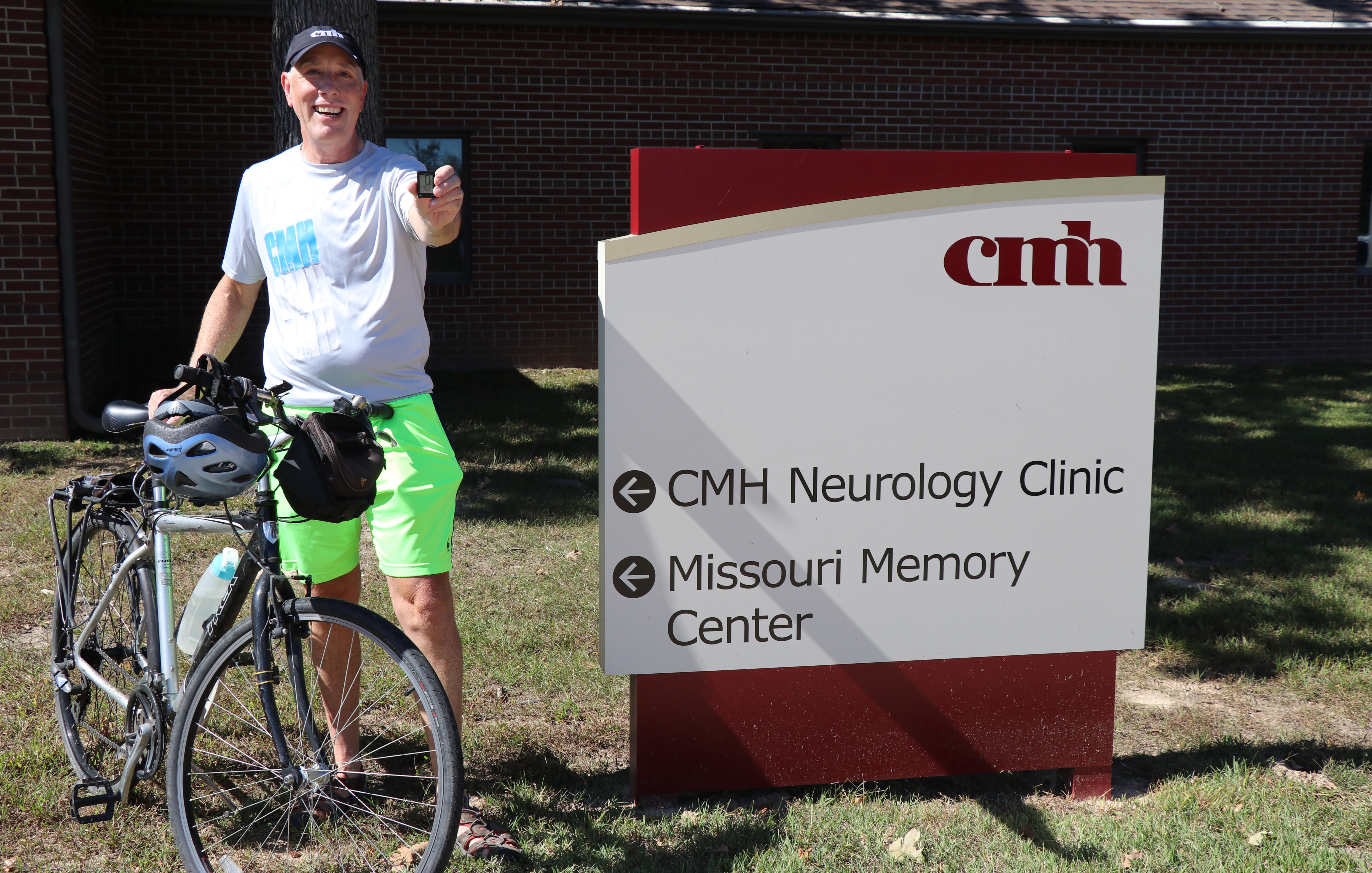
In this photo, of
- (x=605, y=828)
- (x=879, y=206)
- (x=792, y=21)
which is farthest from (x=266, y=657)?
(x=792, y=21)

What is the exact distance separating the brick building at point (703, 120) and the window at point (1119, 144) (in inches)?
2.1

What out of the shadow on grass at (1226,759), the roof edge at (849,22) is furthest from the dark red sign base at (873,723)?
the roof edge at (849,22)

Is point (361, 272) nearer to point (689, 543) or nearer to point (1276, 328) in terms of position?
point (689, 543)

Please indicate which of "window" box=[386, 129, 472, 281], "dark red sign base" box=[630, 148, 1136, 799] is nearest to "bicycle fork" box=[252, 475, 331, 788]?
"dark red sign base" box=[630, 148, 1136, 799]

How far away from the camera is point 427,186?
8.41ft

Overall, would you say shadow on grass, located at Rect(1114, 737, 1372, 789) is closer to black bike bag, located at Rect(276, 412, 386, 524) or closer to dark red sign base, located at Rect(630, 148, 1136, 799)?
dark red sign base, located at Rect(630, 148, 1136, 799)

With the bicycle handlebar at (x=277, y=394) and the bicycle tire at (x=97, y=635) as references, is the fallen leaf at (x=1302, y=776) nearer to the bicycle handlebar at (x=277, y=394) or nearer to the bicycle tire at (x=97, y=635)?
the bicycle handlebar at (x=277, y=394)

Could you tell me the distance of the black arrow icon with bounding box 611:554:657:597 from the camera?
298 cm

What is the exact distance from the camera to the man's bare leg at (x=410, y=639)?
281 centimetres

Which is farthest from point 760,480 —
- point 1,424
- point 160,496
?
point 1,424

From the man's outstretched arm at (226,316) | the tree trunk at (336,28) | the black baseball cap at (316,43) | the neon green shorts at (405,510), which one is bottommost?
the neon green shorts at (405,510)

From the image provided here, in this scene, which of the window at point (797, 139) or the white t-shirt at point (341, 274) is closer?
the white t-shirt at point (341, 274)

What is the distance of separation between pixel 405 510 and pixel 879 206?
58.1 inches

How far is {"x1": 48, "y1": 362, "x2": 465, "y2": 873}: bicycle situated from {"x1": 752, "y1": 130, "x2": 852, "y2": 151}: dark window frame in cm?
938
